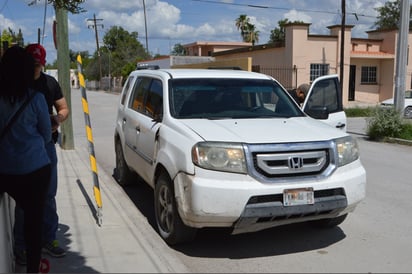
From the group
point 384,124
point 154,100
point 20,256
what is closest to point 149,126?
point 154,100

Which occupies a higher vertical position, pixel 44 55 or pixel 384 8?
pixel 384 8

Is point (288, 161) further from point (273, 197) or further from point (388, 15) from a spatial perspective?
point (388, 15)

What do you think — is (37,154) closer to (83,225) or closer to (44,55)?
(44,55)

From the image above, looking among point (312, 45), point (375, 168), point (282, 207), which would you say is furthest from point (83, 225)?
point (312, 45)

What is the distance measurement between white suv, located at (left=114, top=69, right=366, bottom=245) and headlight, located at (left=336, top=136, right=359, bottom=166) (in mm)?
10

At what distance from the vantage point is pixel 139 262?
4.40 metres

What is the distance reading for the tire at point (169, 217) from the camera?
189 inches

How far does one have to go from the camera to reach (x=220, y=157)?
4398 millimetres

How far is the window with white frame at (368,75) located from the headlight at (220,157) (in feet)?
95.9

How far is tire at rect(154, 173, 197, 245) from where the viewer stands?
4.80 meters

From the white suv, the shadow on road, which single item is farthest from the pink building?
the shadow on road

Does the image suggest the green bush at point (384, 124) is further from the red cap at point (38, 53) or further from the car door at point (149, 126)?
the red cap at point (38, 53)

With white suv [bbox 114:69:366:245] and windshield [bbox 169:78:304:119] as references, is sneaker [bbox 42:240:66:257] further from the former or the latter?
windshield [bbox 169:78:304:119]

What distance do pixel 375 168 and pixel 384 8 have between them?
166ft
